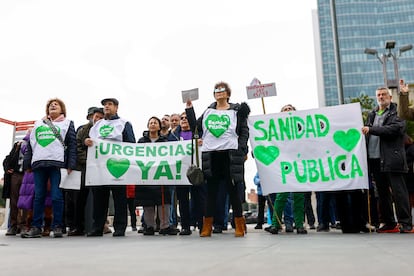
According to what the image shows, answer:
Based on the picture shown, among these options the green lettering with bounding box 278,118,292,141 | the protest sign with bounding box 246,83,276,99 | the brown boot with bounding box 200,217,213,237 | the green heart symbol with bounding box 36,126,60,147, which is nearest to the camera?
the brown boot with bounding box 200,217,213,237

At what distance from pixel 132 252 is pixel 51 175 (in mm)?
3028

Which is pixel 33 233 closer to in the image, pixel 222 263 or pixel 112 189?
pixel 112 189

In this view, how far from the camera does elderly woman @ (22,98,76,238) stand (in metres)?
5.62

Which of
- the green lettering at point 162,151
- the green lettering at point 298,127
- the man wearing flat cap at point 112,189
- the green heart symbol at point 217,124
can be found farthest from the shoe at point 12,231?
the green lettering at point 298,127

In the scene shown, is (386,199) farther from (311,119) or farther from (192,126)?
(192,126)

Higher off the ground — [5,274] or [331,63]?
[331,63]

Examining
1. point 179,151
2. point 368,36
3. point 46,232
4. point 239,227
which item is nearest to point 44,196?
point 46,232

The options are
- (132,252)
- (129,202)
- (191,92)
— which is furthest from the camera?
(129,202)

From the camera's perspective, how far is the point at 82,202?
6301 mm

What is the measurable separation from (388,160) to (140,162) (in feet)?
10.5

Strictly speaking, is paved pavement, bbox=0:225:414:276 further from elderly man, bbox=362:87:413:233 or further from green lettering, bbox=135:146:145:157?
green lettering, bbox=135:146:145:157

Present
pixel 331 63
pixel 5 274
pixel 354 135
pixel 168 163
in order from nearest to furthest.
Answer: pixel 5 274, pixel 354 135, pixel 168 163, pixel 331 63

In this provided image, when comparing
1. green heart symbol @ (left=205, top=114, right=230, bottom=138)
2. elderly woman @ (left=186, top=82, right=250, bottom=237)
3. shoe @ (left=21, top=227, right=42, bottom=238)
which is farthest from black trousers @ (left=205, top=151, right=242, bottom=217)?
shoe @ (left=21, top=227, right=42, bottom=238)

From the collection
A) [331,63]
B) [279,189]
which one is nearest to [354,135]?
[279,189]
